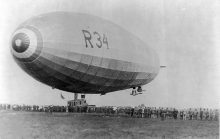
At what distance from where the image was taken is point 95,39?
1858cm

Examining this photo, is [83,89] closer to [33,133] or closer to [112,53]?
[112,53]

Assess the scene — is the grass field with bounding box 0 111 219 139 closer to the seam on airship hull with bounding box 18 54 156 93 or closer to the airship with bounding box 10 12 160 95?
the seam on airship hull with bounding box 18 54 156 93

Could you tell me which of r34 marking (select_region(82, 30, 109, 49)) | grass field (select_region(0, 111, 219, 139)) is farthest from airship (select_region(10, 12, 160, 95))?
grass field (select_region(0, 111, 219, 139))

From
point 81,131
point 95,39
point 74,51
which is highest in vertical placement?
point 95,39

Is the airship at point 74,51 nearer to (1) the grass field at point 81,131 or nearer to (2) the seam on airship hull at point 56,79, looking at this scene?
(2) the seam on airship hull at point 56,79

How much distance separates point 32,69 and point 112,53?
5.03m

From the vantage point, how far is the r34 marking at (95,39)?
18.0 meters

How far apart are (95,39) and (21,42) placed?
429 centimetres

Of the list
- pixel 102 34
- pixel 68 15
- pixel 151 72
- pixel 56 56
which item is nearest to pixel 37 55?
pixel 56 56

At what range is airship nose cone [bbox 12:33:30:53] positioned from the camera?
16.4 meters

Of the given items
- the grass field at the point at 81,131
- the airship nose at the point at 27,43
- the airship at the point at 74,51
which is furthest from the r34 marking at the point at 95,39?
the grass field at the point at 81,131

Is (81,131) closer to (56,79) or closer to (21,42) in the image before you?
(56,79)

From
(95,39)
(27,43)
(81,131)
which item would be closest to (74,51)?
(95,39)

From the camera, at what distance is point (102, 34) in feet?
62.8
